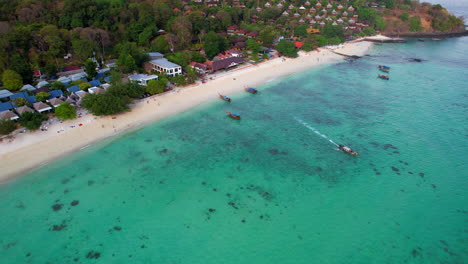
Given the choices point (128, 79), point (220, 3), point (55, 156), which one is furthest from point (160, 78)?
point (220, 3)

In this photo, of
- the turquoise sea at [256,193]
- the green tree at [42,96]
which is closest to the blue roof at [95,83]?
the green tree at [42,96]

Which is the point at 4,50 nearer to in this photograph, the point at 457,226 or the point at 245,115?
the point at 245,115

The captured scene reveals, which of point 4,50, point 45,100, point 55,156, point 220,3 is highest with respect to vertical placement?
point 220,3

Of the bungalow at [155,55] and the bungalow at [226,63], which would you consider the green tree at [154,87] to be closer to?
the bungalow at [155,55]

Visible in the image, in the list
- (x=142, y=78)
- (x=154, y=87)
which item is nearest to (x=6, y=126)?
(x=154, y=87)

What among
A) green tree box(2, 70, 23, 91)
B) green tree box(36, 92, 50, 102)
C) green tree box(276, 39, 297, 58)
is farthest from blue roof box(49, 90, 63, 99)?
green tree box(276, 39, 297, 58)

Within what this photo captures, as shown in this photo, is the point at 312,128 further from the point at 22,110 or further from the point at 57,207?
the point at 22,110
